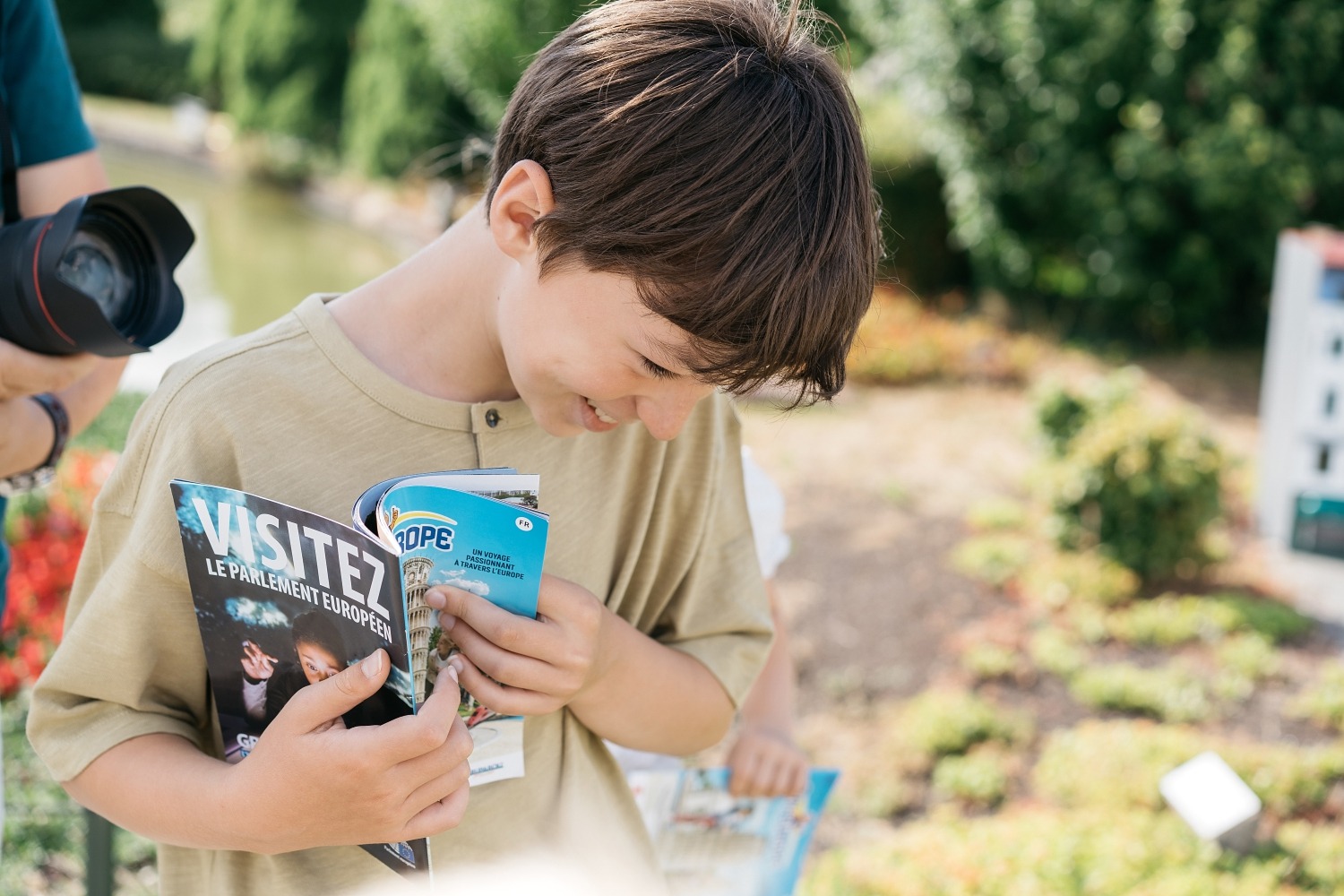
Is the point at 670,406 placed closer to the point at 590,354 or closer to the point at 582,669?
the point at 590,354

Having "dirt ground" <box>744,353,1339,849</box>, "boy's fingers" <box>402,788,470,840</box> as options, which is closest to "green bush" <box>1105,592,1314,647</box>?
"dirt ground" <box>744,353,1339,849</box>

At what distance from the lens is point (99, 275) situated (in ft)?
4.44

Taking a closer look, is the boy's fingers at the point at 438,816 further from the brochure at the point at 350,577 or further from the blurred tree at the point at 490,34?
the blurred tree at the point at 490,34

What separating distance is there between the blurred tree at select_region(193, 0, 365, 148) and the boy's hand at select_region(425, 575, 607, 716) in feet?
51.2

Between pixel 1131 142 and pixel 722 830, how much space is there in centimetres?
719

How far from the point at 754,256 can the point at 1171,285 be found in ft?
26.8

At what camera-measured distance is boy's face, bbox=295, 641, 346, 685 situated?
104 cm

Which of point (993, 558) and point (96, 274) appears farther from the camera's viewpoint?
point (993, 558)

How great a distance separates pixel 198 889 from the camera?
129 cm

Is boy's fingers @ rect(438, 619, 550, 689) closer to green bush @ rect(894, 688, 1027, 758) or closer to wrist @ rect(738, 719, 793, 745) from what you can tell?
wrist @ rect(738, 719, 793, 745)

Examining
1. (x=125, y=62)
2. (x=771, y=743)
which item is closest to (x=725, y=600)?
(x=771, y=743)

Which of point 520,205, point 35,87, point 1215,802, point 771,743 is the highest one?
point 35,87

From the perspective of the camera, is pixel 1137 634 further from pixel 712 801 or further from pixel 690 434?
pixel 690 434

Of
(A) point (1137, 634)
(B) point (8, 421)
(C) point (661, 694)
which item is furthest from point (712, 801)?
(A) point (1137, 634)
